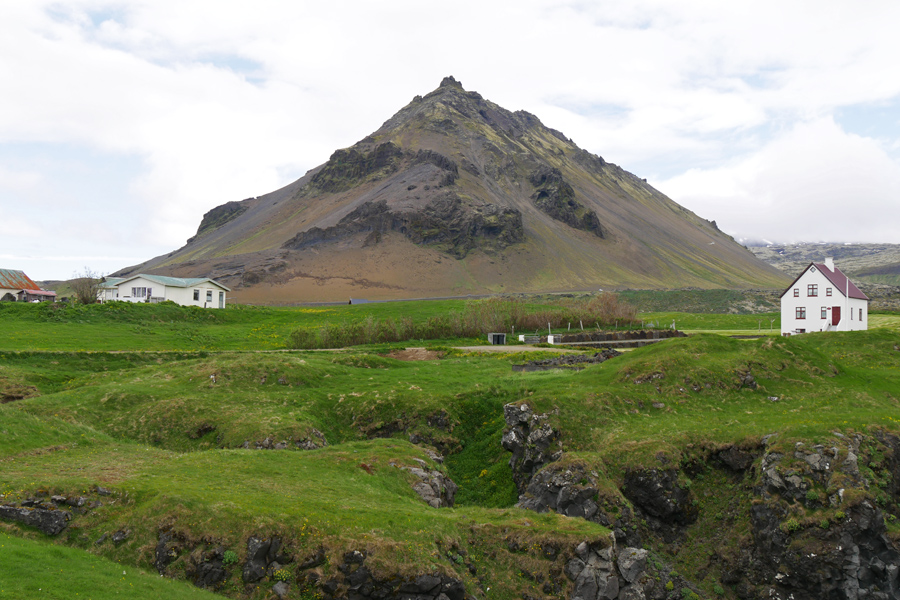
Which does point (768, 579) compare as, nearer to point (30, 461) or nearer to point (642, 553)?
point (642, 553)

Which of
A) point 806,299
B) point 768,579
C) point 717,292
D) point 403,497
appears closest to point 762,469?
point 768,579

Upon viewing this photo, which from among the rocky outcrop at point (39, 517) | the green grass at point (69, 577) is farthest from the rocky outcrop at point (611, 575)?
the rocky outcrop at point (39, 517)

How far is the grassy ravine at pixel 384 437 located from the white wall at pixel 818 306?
80.9 ft

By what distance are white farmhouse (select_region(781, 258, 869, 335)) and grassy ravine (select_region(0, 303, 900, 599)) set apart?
968 inches

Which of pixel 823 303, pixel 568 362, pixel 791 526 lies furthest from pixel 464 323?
pixel 791 526

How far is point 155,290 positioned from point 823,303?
110421mm

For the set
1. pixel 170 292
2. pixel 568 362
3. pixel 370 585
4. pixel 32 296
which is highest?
pixel 170 292

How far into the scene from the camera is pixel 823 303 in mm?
73438

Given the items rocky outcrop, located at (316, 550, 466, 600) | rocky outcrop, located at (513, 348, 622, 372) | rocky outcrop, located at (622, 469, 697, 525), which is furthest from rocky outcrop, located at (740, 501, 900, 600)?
rocky outcrop, located at (513, 348, 622, 372)

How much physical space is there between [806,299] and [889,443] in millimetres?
57127

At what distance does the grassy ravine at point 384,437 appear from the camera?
1842 cm

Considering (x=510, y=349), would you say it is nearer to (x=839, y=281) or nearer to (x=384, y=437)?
(x=384, y=437)

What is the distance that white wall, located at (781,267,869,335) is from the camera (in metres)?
71.8

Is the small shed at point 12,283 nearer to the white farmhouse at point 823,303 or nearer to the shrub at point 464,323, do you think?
the shrub at point 464,323
